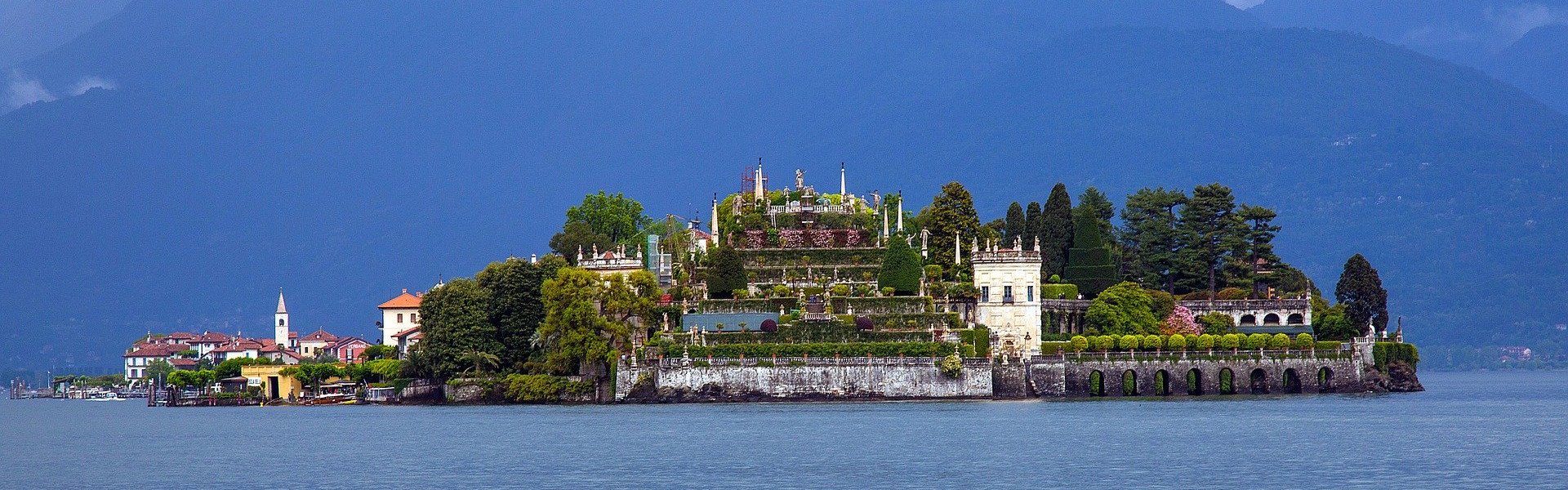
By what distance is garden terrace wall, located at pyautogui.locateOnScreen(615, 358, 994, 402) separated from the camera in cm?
10594

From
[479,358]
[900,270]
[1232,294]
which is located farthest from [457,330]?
[1232,294]

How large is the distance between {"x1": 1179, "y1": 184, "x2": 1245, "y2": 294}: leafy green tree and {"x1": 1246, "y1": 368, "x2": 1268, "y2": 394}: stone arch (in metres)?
14.3

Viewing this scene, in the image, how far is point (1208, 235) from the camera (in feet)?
430

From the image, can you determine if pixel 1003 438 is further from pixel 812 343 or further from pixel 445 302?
pixel 445 302

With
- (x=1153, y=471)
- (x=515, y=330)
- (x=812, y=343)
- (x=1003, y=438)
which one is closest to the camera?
(x=1153, y=471)

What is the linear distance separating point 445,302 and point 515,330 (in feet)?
13.6

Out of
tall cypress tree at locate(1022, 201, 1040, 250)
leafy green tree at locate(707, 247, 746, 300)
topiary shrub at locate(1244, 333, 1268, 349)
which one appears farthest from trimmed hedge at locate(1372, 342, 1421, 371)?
leafy green tree at locate(707, 247, 746, 300)

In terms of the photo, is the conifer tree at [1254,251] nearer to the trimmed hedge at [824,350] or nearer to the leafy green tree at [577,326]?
the trimmed hedge at [824,350]

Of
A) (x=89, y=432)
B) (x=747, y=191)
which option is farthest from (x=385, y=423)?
(x=747, y=191)

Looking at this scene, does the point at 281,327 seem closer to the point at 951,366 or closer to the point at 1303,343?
the point at 951,366

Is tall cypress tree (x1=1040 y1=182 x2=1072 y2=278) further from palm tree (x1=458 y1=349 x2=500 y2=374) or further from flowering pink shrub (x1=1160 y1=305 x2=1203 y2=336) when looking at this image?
palm tree (x1=458 y1=349 x2=500 y2=374)

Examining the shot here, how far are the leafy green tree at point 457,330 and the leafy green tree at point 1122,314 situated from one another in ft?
107

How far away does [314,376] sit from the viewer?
134625 millimetres

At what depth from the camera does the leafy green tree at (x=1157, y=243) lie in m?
132
